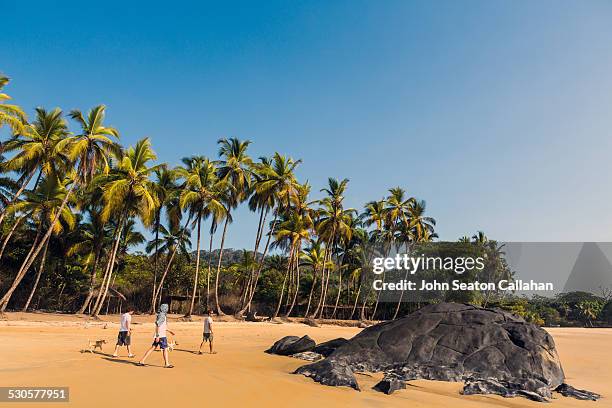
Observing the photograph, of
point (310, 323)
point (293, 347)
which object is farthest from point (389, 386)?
point (310, 323)

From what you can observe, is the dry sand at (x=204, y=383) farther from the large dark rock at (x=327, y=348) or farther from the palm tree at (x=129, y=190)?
the palm tree at (x=129, y=190)

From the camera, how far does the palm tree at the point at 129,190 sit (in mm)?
28766

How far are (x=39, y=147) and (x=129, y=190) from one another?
6282 mm

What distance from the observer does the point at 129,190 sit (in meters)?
29.6

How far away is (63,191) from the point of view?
32.0 meters

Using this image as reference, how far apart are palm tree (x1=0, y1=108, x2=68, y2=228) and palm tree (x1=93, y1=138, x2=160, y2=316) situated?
3.72m

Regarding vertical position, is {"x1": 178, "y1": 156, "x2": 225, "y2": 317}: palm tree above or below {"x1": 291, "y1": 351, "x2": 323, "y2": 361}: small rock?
above

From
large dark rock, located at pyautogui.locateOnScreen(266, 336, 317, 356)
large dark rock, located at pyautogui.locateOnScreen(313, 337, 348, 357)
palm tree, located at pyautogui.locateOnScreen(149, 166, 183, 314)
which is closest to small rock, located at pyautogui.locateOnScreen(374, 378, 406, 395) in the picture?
large dark rock, located at pyautogui.locateOnScreen(313, 337, 348, 357)

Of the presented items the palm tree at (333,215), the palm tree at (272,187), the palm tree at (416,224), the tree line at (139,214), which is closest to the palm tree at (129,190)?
the tree line at (139,214)

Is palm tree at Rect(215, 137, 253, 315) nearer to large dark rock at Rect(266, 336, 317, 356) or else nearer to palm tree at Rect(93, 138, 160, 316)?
palm tree at Rect(93, 138, 160, 316)

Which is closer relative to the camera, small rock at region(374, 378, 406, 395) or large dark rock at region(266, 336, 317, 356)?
small rock at region(374, 378, 406, 395)

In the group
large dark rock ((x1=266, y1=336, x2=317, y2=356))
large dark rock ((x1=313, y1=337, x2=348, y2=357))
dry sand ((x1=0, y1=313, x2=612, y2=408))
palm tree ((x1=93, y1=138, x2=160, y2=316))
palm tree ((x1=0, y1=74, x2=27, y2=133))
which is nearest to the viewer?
dry sand ((x1=0, y1=313, x2=612, y2=408))

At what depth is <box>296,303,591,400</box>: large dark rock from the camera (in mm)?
9906

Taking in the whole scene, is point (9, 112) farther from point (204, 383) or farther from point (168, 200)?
point (204, 383)
